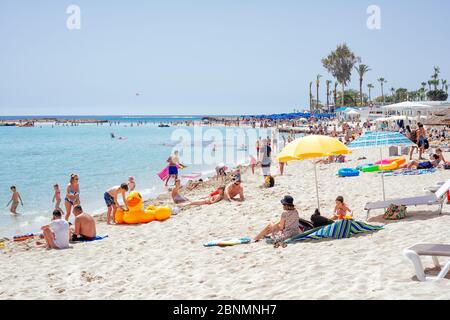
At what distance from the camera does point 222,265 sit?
6.27 m

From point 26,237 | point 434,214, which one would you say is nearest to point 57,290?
point 26,237

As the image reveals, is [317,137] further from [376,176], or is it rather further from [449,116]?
[449,116]

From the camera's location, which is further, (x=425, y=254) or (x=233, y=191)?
(x=233, y=191)

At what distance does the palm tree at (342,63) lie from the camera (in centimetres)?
7844

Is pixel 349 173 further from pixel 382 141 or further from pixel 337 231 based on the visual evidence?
pixel 337 231

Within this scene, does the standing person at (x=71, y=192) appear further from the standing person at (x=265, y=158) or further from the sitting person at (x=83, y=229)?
the standing person at (x=265, y=158)

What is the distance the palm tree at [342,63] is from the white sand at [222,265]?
72.7 meters

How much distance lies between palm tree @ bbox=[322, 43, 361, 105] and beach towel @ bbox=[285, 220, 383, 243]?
74.1m

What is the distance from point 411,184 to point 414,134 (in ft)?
22.4

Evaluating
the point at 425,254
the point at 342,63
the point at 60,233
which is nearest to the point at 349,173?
the point at 60,233

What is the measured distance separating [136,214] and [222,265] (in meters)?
4.02

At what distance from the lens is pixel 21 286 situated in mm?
6102

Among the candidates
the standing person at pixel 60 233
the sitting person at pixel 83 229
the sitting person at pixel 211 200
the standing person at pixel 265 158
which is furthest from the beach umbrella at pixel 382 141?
the standing person at pixel 265 158
